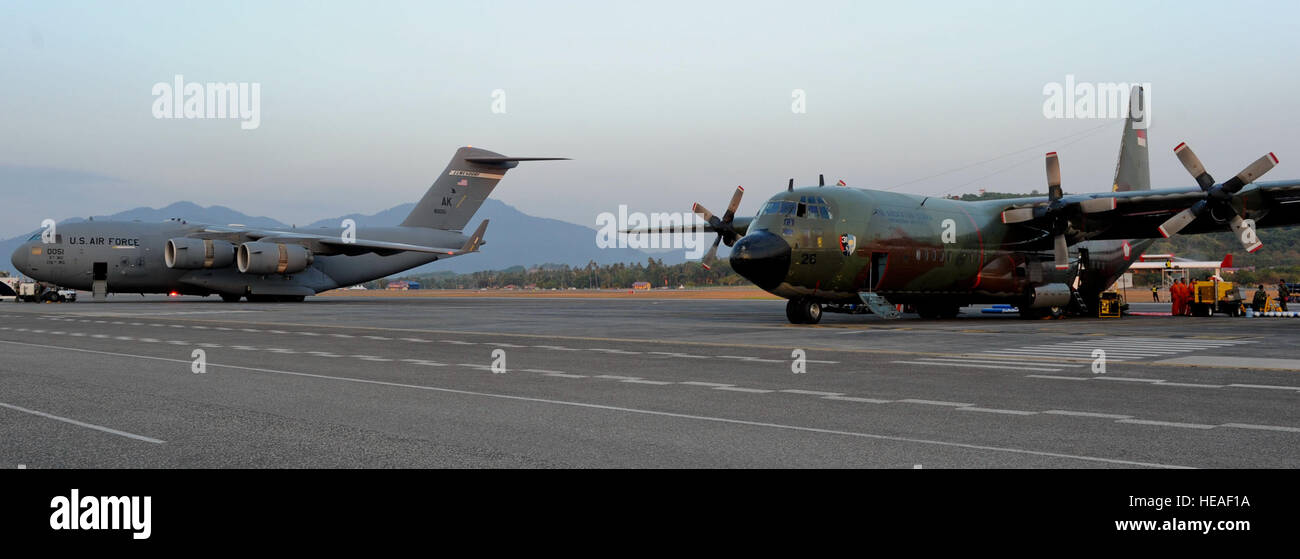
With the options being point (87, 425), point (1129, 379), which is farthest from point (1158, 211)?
point (87, 425)

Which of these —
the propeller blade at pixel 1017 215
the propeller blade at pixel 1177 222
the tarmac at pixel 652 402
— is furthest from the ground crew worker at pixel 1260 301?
the tarmac at pixel 652 402

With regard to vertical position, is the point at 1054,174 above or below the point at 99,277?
above

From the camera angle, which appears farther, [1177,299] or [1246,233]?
[1177,299]

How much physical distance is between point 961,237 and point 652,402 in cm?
2380

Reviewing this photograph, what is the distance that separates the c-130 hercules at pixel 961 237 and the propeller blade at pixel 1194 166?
0.04 meters

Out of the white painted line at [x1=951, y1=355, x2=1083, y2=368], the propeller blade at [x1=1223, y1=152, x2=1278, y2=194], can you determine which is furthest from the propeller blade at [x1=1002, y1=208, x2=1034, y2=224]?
the white painted line at [x1=951, y1=355, x2=1083, y2=368]

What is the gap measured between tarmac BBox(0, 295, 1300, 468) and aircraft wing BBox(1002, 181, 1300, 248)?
28.7 ft

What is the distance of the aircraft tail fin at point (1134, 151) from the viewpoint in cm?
3903

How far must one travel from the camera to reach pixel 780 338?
880 inches

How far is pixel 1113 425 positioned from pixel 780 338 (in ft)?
43.9

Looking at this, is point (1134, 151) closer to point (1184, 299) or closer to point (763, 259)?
point (1184, 299)

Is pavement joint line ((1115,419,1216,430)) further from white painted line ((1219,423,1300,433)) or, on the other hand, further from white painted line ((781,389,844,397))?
white painted line ((781,389,844,397))

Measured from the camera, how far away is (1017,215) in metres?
32.8

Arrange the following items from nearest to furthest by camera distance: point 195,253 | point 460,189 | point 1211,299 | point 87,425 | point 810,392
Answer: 1. point 87,425
2. point 810,392
3. point 1211,299
4. point 195,253
5. point 460,189
